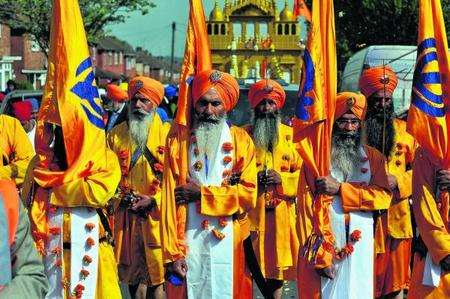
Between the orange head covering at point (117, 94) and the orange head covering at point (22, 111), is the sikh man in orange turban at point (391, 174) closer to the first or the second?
the orange head covering at point (22, 111)

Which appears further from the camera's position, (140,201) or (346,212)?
(140,201)

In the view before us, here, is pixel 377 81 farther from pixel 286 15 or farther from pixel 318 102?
pixel 286 15

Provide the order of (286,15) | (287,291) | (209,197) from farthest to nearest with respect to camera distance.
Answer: (286,15)
(287,291)
(209,197)

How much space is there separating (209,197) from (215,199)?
0.04m

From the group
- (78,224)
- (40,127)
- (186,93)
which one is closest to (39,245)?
(78,224)

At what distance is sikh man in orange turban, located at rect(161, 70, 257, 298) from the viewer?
27.0ft

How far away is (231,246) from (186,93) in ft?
3.92

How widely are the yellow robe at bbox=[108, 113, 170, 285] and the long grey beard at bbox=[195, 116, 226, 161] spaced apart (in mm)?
1610

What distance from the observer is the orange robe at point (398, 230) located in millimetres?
9242

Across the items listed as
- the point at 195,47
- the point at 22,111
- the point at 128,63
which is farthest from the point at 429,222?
the point at 128,63

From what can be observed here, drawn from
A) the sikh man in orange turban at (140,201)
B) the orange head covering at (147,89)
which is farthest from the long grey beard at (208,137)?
the orange head covering at (147,89)

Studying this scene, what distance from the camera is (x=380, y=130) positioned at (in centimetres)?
952

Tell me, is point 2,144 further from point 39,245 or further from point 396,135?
point 396,135

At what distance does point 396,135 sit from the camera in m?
9.66
